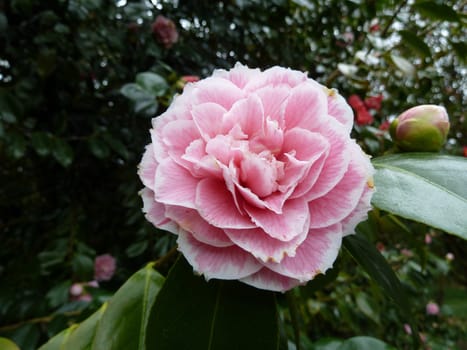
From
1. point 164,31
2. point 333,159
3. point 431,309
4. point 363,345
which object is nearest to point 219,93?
point 333,159

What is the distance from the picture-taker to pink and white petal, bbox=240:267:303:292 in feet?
1.11

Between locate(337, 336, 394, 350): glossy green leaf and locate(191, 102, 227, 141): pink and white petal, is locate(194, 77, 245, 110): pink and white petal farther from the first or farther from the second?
locate(337, 336, 394, 350): glossy green leaf

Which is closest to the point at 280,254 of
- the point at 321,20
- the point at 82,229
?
the point at 82,229

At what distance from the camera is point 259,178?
0.36 m

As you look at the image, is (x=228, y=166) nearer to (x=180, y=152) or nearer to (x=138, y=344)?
(x=180, y=152)

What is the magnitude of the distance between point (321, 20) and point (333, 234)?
3.94 feet

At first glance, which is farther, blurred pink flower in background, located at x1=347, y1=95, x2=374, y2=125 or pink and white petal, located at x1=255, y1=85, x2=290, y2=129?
blurred pink flower in background, located at x1=347, y1=95, x2=374, y2=125

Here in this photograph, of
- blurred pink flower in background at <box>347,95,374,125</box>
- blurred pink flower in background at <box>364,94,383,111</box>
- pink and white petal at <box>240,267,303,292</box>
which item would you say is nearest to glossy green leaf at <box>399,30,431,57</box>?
blurred pink flower in background at <box>347,95,374,125</box>

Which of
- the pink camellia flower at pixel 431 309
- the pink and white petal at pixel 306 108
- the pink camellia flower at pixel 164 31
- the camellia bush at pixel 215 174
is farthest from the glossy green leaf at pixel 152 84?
the pink camellia flower at pixel 431 309

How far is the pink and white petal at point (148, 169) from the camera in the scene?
0.38 m

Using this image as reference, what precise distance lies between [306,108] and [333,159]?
6cm

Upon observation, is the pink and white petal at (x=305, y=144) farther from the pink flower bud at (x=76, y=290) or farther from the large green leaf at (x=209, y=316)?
the pink flower bud at (x=76, y=290)

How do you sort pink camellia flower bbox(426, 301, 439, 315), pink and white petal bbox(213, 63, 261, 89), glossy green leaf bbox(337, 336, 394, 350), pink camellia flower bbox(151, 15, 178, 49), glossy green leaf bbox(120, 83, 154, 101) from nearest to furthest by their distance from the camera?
1. pink and white petal bbox(213, 63, 261, 89)
2. glossy green leaf bbox(337, 336, 394, 350)
3. glossy green leaf bbox(120, 83, 154, 101)
4. pink camellia flower bbox(151, 15, 178, 49)
5. pink camellia flower bbox(426, 301, 439, 315)

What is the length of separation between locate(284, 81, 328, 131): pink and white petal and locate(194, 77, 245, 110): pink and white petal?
5cm
